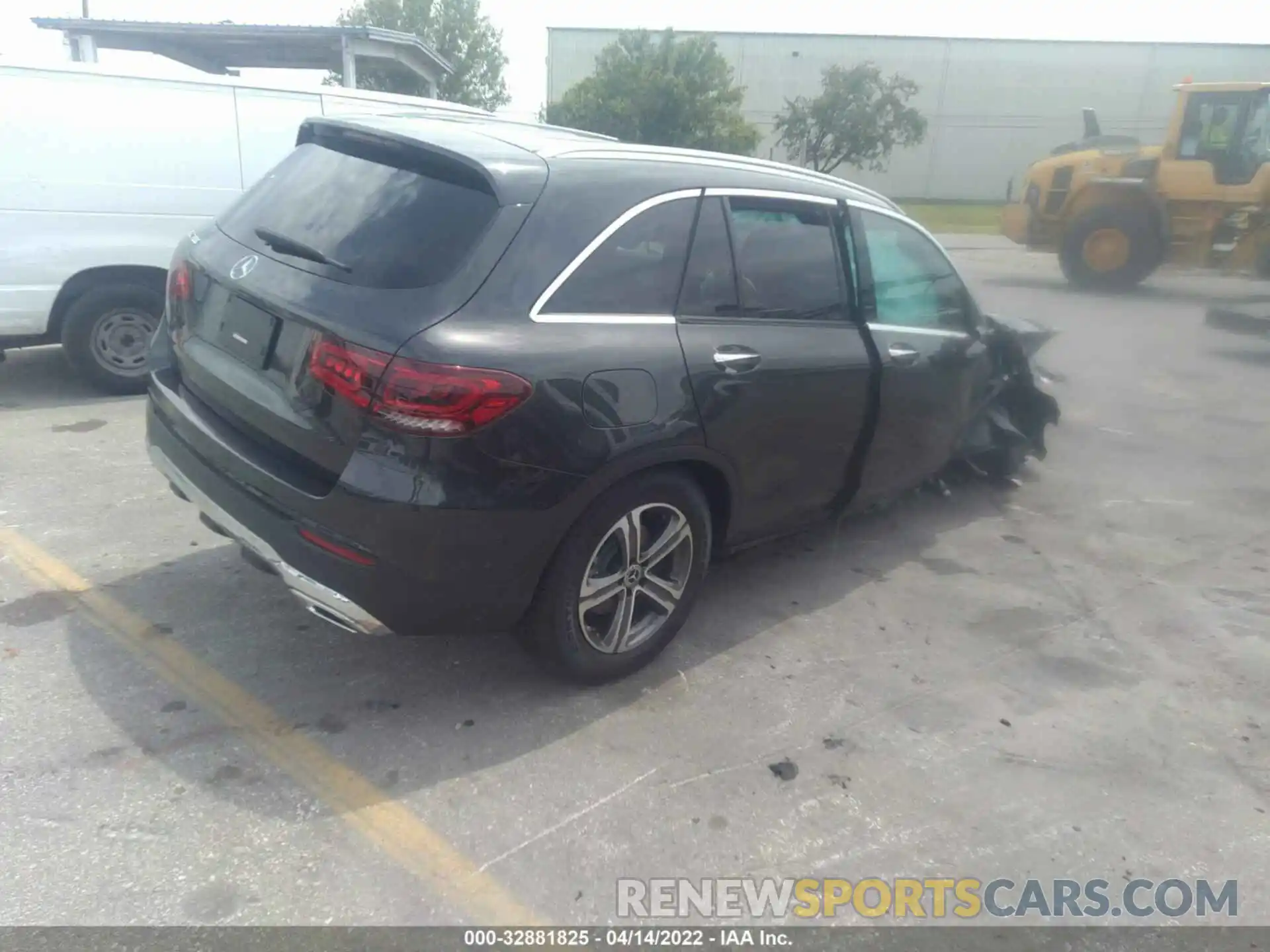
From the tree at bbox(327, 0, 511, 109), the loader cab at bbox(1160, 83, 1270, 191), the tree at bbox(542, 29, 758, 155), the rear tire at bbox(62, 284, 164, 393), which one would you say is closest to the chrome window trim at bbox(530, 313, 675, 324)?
the rear tire at bbox(62, 284, 164, 393)

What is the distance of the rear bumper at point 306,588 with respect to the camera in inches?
113

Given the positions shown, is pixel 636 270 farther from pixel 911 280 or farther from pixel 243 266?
pixel 911 280

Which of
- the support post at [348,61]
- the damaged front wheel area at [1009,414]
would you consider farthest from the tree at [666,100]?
the damaged front wheel area at [1009,414]

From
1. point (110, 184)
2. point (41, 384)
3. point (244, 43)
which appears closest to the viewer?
point (110, 184)

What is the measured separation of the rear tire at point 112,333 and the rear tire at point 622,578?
430 centimetres

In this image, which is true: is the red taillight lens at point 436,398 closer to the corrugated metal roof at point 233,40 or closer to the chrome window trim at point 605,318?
the chrome window trim at point 605,318

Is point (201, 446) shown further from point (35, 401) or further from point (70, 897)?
point (35, 401)

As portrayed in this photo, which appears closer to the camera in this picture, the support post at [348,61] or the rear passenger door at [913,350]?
the rear passenger door at [913,350]

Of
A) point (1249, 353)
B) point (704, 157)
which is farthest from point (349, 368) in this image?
point (1249, 353)

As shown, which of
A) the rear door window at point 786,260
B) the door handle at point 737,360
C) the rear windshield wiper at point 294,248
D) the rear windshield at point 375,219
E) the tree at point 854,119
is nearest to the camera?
the rear windshield at point 375,219

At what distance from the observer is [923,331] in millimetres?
4500

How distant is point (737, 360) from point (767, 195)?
723mm

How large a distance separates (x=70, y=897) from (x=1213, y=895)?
9.66 ft

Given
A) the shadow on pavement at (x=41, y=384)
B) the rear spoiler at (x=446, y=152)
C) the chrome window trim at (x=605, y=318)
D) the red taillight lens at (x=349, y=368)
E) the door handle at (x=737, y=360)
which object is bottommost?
the shadow on pavement at (x=41, y=384)
